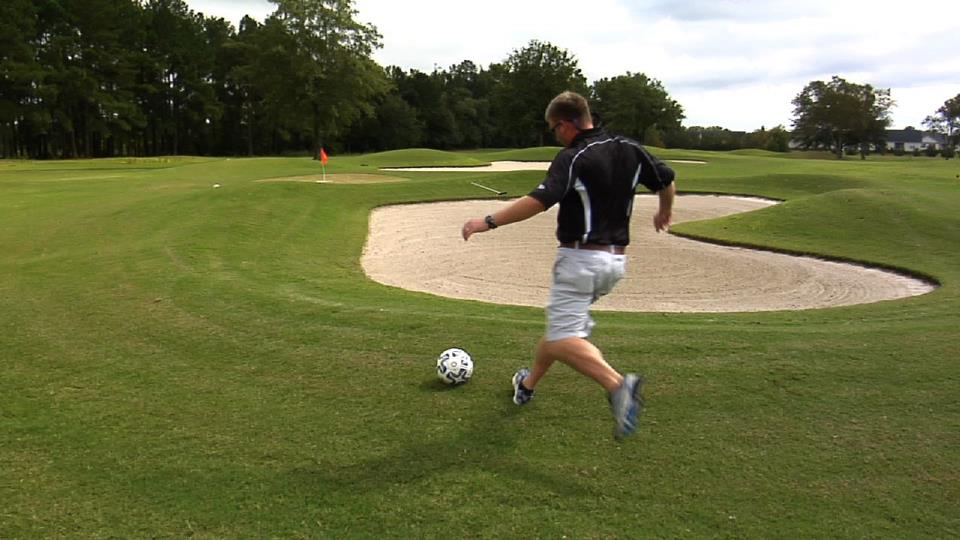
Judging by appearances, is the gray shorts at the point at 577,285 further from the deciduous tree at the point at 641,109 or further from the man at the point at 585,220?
the deciduous tree at the point at 641,109

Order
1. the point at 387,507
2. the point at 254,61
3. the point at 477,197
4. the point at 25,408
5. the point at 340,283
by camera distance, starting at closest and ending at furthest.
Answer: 1. the point at 387,507
2. the point at 25,408
3. the point at 340,283
4. the point at 477,197
5. the point at 254,61

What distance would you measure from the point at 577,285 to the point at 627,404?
2.87 ft

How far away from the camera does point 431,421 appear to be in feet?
16.9

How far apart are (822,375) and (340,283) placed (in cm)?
737

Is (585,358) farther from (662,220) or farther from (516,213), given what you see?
(662,220)

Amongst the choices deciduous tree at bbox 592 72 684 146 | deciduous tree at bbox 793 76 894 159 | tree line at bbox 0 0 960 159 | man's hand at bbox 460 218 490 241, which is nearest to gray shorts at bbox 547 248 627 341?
man's hand at bbox 460 218 490 241

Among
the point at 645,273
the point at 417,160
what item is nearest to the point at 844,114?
the point at 417,160

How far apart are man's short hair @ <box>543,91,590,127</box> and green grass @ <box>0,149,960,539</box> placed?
228cm

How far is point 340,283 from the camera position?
35.7 feet

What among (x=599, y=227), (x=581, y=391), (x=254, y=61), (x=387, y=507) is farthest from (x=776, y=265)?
(x=254, y=61)

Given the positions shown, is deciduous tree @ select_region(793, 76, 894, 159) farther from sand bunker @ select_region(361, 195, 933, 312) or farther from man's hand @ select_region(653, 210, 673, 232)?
man's hand @ select_region(653, 210, 673, 232)

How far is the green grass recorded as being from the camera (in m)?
3.92

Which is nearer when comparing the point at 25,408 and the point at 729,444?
the point at 729,444

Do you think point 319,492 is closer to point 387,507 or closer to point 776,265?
point 387,507
